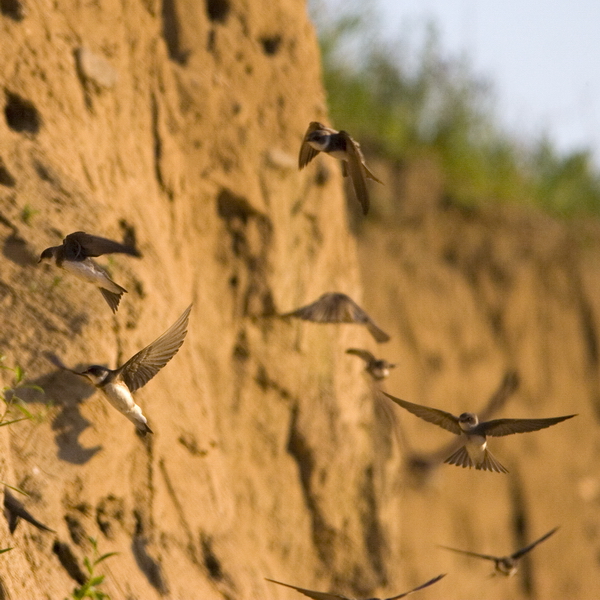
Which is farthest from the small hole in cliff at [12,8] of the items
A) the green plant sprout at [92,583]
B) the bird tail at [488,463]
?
the bird tail at [488,463]

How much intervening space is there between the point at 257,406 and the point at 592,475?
4510 millimetres

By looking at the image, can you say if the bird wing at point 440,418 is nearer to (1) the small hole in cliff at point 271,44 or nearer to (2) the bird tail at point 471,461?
(2) the bird tail at point 471,461

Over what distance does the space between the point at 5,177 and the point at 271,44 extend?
1877 mm

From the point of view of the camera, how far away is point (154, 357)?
11.2 ft

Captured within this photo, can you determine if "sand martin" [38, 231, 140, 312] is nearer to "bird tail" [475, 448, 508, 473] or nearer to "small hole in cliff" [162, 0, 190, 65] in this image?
"bird tail" [475, 448, 508, 473]

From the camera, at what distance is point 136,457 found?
12.6 feet

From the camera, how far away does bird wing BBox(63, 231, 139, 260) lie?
3.35 m

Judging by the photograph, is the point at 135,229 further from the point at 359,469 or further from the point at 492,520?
the point at 492,520

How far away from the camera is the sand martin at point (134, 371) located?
3385 millimetres

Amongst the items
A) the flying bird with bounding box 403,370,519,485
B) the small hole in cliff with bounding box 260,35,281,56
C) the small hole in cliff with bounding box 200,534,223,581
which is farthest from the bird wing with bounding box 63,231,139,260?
the flying bird with bounding box 403,370,519,485

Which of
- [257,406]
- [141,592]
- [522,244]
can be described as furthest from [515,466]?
[141,592]

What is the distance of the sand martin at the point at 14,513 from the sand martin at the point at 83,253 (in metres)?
0.66

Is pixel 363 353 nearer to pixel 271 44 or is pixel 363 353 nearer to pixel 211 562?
pixel 211 562

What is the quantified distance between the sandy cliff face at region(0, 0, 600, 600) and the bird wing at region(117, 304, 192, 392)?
0.76 ft
